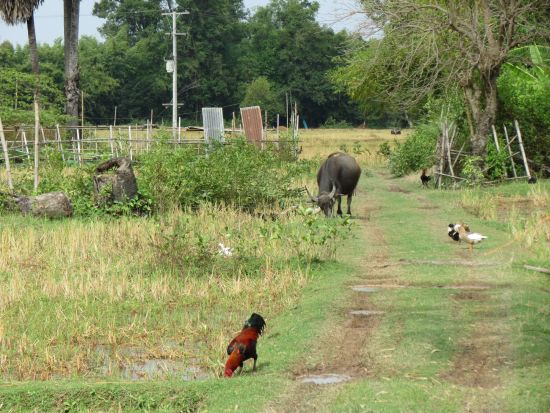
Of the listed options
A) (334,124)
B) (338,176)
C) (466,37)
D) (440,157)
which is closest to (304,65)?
(334,124)

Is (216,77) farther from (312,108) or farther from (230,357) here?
(230,357)

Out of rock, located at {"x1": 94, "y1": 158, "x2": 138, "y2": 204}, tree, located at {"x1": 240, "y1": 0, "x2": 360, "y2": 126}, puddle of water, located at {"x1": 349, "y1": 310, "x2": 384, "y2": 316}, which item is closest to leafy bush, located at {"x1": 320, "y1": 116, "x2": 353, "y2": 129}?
tree, located at {"x1": 240, "y1": 0, "x2": 360, "y2": 126}

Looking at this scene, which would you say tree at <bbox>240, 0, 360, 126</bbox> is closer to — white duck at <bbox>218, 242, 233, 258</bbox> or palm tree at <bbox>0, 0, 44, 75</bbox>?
palm tree at <bbox>0, 0, 44, 75</bbox>

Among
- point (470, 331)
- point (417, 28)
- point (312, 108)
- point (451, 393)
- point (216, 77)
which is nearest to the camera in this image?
point (451, 393)

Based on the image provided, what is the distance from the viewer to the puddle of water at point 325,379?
22.8 feet

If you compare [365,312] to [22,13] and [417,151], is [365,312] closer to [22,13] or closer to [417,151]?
[417,151]

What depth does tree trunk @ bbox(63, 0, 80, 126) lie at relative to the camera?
30547 mm

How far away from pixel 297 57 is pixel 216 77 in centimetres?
737

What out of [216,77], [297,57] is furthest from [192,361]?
[297,57]

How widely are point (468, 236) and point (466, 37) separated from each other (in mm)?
10732

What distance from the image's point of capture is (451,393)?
6539 mm

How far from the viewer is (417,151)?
92.1ft

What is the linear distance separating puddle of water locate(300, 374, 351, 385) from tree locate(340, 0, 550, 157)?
605 inches

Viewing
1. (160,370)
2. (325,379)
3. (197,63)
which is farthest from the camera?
(197,63)
